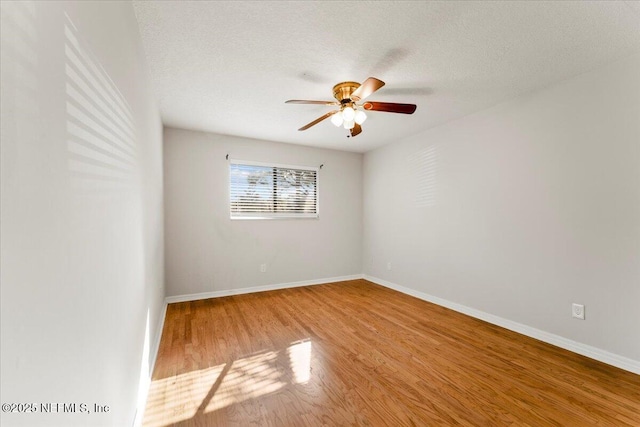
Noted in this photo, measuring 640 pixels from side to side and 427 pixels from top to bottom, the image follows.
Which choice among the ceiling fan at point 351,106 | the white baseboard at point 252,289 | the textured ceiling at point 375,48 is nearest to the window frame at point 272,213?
the white baseboard at point 252,289

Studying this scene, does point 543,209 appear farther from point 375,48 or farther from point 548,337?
point 375,48

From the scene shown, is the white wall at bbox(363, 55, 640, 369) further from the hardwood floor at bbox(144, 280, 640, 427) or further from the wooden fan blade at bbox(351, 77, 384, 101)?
the wooden fan blade at bbox(351, 77, 384, 101)

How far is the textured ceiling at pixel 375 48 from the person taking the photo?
167 centimetres

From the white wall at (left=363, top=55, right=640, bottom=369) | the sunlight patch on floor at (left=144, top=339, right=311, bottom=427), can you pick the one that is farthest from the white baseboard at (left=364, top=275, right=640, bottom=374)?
the sunlight patch on floor at (left=144, top=339, right=311, bottom=427)

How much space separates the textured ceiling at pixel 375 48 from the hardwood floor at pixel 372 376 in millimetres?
2401

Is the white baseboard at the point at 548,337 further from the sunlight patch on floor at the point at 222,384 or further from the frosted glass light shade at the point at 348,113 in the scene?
the frosted glass light shade at the point at 348,113

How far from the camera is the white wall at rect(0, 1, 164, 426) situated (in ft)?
1.58

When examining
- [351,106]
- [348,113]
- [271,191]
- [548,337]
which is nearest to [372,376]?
[548,337]

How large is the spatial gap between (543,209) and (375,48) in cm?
221

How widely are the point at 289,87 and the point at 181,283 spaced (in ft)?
9.71

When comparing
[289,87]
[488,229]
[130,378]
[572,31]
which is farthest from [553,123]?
[130,378]

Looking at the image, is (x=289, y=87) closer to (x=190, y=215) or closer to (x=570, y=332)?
(x=190, y=215)

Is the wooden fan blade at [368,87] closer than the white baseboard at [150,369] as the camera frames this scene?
No

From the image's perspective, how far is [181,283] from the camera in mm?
3816
